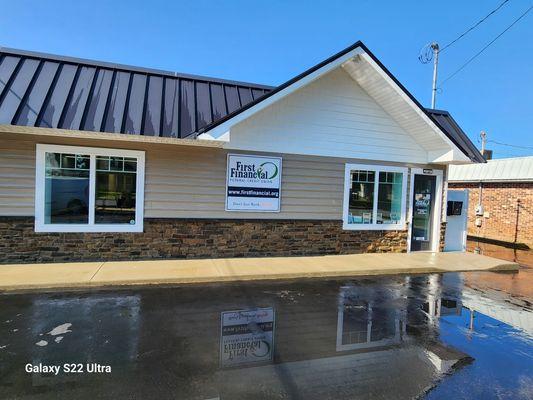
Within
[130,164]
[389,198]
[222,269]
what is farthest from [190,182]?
[389,198]

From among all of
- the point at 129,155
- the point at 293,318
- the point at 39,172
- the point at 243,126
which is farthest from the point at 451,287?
the point at 39,172

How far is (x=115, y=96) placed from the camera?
841 centimetres

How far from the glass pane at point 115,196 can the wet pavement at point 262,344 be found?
2611mm

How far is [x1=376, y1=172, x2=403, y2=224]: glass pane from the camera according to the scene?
1070 centimetres

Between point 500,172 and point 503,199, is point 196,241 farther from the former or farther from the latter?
point 500,172

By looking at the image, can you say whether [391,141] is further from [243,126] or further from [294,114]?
[243,126]

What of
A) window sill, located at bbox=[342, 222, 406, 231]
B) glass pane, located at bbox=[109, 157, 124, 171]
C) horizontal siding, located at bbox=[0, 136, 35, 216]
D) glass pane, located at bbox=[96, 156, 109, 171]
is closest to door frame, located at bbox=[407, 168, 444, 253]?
window sill, located at bbox=[342, 222, 406, 231]

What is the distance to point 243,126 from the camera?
9.23 m

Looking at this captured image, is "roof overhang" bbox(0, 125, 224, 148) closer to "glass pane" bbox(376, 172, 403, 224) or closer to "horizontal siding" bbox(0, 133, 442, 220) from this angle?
"horizontal siding" bbox(0, 133, 442, 220)

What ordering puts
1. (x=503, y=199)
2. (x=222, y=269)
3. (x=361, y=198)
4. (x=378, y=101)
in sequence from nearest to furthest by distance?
(x=222, y=269), (x=378, y=101), (x=361, y=198), (x=503, y=199)

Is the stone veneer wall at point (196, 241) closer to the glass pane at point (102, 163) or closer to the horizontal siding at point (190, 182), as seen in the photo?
the horizontal siding at point (190, 182)

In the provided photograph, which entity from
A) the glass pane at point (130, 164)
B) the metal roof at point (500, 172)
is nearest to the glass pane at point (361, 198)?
the glass pane at point (130, 164)

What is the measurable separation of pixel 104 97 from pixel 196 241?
156 inches

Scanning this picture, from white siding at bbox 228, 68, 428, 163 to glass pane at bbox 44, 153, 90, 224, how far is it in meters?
3.56
